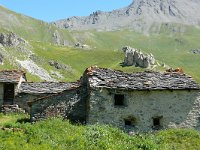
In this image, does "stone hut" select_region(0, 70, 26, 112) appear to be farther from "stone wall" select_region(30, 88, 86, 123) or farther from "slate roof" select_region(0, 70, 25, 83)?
"stone wall" select_region(30, 88, 86, 123)

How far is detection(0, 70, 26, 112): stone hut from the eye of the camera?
38.5 m

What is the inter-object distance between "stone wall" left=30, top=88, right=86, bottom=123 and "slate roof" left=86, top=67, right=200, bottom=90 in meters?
1.76

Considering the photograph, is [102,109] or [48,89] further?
[48,89]

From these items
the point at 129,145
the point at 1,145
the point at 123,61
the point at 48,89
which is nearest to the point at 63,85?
the point at 48,89

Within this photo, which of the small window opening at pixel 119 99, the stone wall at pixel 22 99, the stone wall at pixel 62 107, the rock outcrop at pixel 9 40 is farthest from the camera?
the rock outcrop at pixel 9 40

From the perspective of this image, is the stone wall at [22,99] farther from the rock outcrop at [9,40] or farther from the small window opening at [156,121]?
the rock outcrop at [9,40]

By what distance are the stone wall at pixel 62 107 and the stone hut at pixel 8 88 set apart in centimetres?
851

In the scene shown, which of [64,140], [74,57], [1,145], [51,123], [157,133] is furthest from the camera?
[74,57]

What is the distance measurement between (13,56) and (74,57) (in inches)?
2448

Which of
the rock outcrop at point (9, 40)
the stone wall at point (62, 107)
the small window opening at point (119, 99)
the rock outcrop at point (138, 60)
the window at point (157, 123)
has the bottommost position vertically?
the window at point (157, 123)

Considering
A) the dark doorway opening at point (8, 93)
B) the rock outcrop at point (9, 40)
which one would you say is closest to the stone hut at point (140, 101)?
the dark doorway opening at point (8, 93)

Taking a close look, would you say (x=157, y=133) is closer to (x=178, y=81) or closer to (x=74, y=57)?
(x=178, y=81)

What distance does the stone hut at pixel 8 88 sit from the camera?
3848cm

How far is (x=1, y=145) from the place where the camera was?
1892cm
